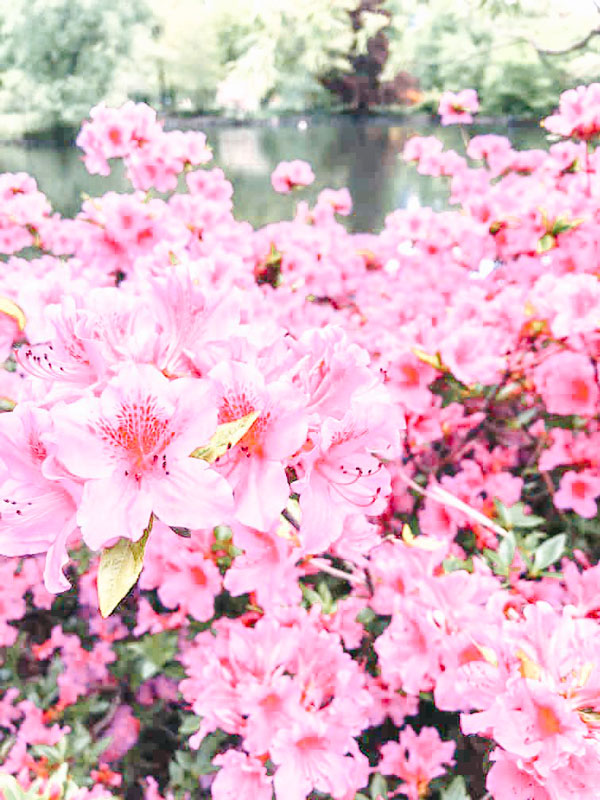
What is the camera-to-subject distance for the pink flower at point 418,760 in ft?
3.03

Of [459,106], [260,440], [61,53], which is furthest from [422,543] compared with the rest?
[61,53]

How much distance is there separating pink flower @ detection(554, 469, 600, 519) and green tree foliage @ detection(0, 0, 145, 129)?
1052cm

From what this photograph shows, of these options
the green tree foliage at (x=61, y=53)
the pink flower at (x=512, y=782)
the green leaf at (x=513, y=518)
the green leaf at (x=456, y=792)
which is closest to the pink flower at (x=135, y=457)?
the pink flower at (x=512, y=782)

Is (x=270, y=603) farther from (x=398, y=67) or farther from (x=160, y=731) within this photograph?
(x=398, y=67)

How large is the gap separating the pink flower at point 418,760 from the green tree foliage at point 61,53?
10.8m

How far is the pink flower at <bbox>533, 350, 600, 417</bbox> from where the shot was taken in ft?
3.94

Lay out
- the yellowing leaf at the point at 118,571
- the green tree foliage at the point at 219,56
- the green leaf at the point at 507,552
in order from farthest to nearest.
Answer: the green tree foliage at the point at 219,56 < the green leaf at the point at 507,552 < the yellowing leaf at the point at 118,571

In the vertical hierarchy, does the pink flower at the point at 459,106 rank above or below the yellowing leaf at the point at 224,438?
above

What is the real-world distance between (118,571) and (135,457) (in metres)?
0.08

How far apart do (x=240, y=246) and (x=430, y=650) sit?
44.8 inches

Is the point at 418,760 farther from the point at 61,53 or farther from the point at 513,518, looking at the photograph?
the point at 61,53

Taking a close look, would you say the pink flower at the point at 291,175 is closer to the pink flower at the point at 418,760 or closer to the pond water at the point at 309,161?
the pink flower at the point at 418,760

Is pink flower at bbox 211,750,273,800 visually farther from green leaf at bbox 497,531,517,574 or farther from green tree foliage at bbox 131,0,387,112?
green tree foliage at bbox 131,0,387,112

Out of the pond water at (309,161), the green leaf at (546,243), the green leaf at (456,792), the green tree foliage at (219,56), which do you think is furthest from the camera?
the green tree foliage at (219,56)
